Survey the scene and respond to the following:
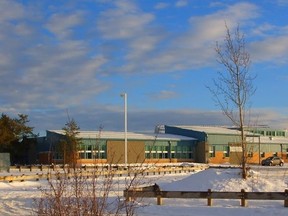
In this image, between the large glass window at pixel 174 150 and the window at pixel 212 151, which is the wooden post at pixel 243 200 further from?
the window at pixel 212 151

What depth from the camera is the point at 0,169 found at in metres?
49.4

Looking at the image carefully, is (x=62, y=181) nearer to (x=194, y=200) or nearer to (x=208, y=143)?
(x=194, y=200)

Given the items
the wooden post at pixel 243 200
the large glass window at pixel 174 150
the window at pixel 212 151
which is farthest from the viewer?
the window at pixel 212 151

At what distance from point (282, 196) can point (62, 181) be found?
41.5 ft

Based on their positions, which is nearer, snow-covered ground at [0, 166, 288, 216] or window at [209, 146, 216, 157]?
snow-covered ground at [0, 166, 288, 216]

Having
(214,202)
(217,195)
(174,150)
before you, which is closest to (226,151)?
(174,150)

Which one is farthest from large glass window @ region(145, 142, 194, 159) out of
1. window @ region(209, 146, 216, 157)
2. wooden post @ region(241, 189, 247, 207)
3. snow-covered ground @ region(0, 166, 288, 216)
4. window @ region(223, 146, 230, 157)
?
wooden post @ region(241, 189, 247, 207)

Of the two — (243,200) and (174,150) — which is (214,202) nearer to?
(243,200)

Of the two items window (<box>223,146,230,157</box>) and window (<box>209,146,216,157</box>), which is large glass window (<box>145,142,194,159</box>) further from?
window (<box>223,146,230,157</box>)

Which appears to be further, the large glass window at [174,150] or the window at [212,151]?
the window at [212,151]

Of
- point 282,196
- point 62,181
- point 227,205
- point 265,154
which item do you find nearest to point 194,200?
point 227,205

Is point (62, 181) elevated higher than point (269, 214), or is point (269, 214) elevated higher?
point (62, 181)

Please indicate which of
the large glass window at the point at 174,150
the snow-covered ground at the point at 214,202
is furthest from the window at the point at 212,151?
the snow-covered ground at the point at 214,202

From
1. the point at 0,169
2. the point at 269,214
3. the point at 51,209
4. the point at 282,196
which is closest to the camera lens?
the point at 51,209
